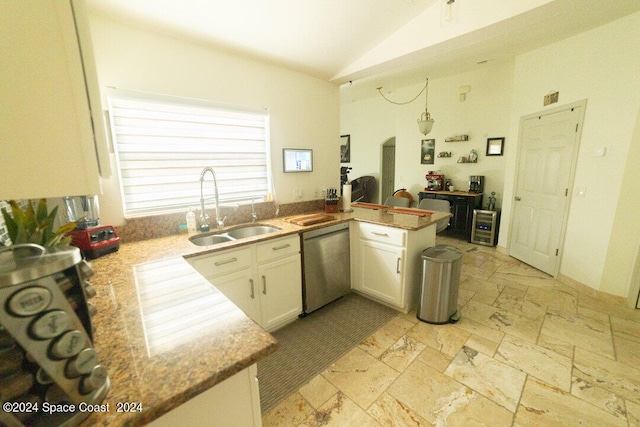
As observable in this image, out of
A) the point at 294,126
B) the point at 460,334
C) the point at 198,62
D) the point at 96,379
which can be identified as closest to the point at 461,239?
the point at 460,334

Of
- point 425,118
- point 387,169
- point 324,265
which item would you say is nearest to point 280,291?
point 324,265

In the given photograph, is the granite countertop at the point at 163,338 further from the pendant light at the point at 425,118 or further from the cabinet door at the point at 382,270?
the pendant light at the point at 425,118

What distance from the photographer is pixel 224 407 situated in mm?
686

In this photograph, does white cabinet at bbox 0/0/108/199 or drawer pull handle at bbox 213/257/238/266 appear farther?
drawer pull handle at bbox 213/257/238/266

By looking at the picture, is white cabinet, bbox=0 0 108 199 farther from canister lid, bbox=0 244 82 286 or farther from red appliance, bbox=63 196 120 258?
red appliance, bbox=63 196 120 258

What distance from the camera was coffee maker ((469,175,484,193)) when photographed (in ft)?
14.9

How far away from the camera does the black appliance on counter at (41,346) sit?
1.35ft

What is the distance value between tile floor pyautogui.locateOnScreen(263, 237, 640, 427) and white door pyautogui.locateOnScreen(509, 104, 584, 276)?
32.8 inches

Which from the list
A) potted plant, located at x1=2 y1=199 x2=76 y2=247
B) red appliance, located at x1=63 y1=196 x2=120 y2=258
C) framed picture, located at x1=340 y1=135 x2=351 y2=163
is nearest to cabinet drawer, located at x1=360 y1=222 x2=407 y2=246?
red appliance, located at x1=63 y1=196 x2=120 y2=258

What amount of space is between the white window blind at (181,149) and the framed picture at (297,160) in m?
0.20

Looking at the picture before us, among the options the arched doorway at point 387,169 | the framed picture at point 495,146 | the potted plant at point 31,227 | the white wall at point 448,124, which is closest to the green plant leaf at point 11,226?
the potted plant at point 31,227

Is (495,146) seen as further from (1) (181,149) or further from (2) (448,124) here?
(1) (181,149)

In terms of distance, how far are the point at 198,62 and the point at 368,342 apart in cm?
275

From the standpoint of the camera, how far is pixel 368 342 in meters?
2.04
